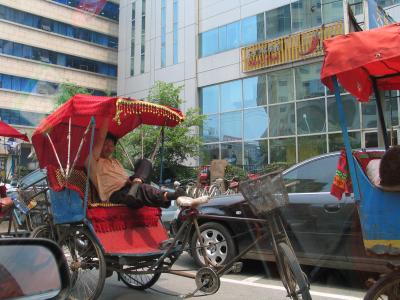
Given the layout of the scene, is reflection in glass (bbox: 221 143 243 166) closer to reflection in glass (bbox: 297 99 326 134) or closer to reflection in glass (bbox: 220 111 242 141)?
reflection in glass (bbox: 220 111 242 141)

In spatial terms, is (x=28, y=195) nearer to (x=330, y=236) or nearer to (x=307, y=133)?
(x=330, y=236)

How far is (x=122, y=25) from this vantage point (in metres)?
36.9

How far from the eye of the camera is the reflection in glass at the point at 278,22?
2244 centimetres

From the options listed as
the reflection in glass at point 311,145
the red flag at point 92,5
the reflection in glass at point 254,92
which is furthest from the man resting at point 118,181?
the red flag at point 92,5

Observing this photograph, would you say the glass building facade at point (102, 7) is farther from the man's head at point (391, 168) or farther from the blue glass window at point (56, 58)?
the man's head at point (391, 168)

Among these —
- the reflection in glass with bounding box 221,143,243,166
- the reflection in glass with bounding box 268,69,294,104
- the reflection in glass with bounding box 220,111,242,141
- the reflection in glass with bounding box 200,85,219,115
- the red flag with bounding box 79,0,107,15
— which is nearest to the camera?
the reflection in glass with bounding box 268,69,294,104

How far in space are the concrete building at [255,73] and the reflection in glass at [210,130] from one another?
0.19 ft

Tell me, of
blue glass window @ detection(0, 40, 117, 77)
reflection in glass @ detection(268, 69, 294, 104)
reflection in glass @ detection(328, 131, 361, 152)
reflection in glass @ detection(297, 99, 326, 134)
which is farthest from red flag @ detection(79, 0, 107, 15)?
Result: reflection in glass @ detection(328, 131, 361, 152)

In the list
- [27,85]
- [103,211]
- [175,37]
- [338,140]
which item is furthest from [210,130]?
[103,211]

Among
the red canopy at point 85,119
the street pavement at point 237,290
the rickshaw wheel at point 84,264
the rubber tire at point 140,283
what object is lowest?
the street pavement at point 237,290

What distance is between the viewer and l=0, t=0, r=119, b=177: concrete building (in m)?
36.6

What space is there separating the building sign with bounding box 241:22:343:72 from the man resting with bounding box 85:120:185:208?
1572 centimetres

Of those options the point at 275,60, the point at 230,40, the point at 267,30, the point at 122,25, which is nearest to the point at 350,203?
the point at 275,60

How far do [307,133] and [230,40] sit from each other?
782 cm
